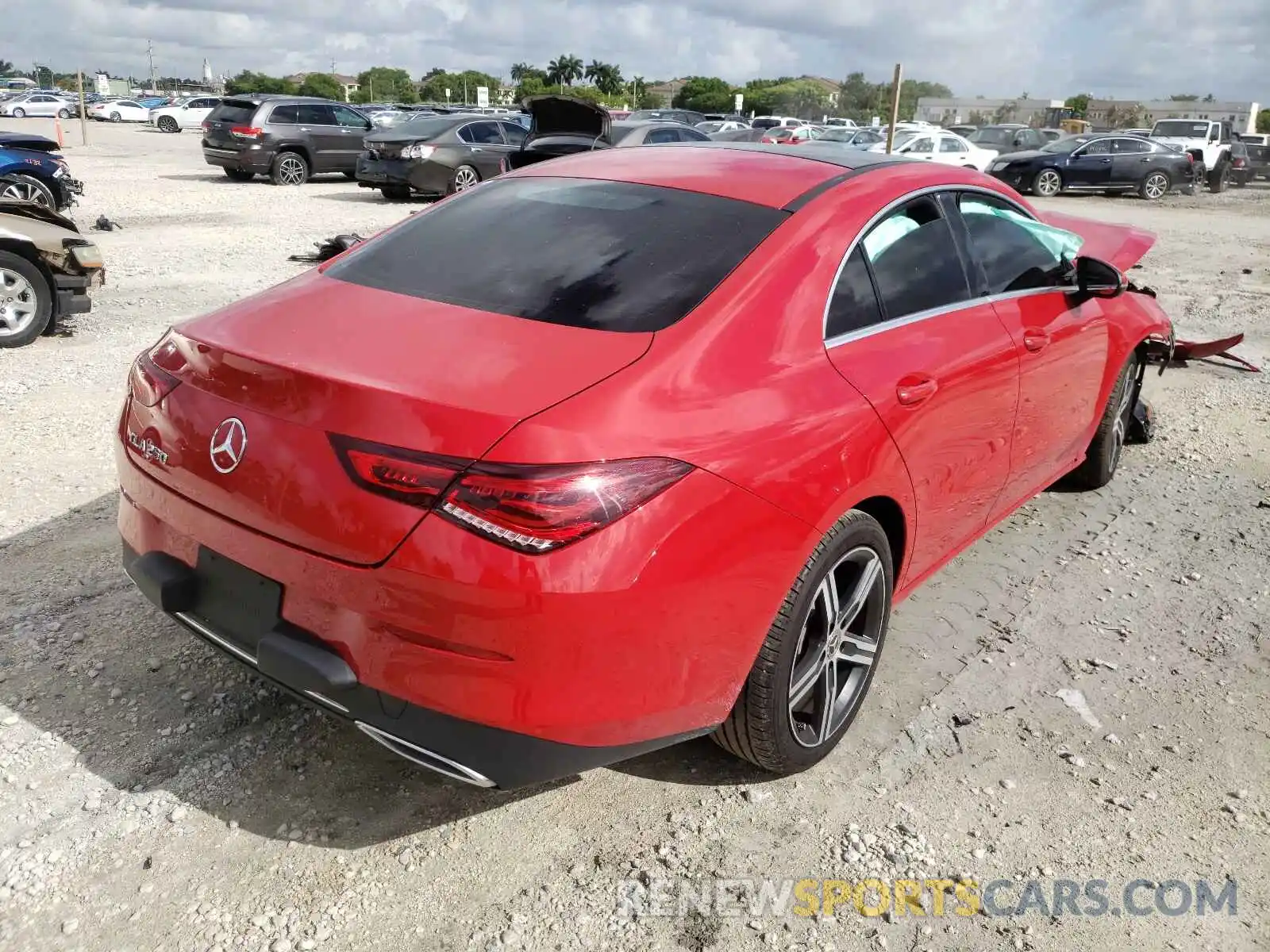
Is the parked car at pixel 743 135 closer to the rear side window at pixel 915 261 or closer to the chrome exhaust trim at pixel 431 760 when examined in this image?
the rear side window at pixel 915 261

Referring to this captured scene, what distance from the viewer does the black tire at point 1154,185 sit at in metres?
24.0

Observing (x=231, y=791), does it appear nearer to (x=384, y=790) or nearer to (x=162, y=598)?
(x=384, y=790)

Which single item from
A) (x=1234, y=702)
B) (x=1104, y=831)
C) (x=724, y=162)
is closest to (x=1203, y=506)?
(x=1234, y=702)

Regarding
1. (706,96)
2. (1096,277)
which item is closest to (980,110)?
(706,96)

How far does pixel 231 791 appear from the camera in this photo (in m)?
2.67

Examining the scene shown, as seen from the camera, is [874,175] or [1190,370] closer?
[874,175]

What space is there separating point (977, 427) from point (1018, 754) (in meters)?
1.00

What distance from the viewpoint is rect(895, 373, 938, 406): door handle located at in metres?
2.81

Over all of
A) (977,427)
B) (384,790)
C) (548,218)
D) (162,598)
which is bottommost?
(384,790)

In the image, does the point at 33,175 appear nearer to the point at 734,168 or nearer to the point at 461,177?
the point at 461,177

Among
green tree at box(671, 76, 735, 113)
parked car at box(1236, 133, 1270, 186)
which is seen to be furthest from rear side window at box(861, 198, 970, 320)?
green tree at box(671, 76, 735, 113)

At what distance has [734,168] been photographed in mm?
3160

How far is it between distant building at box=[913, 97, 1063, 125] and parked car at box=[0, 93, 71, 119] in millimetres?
48729

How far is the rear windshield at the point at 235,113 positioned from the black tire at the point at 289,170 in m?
0.82
